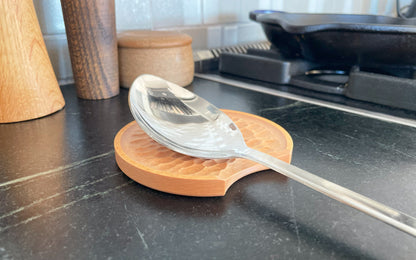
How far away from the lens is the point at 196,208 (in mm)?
285

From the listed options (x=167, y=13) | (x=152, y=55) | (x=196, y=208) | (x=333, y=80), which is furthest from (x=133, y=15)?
(x=196, y=208)

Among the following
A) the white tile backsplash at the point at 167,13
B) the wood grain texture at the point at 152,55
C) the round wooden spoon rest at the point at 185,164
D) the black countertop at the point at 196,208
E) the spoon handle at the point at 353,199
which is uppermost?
the white tile backsplash at the point at 167,13

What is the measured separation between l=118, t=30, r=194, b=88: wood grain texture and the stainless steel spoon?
0.23m

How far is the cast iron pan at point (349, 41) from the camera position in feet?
1.72

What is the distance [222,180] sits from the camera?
29cm

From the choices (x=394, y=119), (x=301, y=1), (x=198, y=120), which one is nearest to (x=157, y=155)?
(x=198, y=120)

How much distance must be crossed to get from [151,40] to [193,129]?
34 centimetres

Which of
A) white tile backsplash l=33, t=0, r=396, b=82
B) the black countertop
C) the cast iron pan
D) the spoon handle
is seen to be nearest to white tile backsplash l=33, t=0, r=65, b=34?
white tile backsplash l=33, t=0, r=396, b=82

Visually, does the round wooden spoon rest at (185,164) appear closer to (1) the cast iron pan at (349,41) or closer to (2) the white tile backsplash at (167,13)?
(1) the cast iron pan at (349,41)

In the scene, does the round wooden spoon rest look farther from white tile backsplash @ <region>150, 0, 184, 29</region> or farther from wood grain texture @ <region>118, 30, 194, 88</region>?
white tile backsplash @ <region>150, 0, 184, 29</region>

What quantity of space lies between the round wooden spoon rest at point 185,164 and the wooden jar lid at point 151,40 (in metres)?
0.28

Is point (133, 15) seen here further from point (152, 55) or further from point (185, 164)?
point (185, 164)

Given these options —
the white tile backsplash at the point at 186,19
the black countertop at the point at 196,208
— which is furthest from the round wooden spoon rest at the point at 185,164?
the white tile backsplash at the point at 186,19

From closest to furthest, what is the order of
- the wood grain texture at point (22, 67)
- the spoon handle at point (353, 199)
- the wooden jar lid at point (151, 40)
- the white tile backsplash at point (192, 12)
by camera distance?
the spoon handle at point (353, 199) → the wood grain texture at point (22, 67) → the wooden jar lid at point (151, 40) → the white tile backsplash at point (192, 12)
